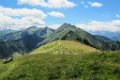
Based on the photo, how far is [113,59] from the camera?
45531 mm

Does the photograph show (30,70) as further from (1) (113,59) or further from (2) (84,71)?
(1) (113,59)

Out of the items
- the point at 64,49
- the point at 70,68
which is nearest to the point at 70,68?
the point at 70,68

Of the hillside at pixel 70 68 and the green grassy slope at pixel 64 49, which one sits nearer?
the hillside at pixel 70 68

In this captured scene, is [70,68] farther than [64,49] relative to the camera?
No

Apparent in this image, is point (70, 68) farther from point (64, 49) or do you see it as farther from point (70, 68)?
point (64, 49)

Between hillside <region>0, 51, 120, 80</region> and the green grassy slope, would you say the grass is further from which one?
the green grassy slope

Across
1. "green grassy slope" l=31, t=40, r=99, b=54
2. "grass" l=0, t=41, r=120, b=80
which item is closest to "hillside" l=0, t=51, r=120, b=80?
"grass" l=0, t=41, r=120, b=80

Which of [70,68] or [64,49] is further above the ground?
[64,49]

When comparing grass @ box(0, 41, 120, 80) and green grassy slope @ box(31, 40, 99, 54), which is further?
green grassy slope @ box(31, 40, 99, 54)

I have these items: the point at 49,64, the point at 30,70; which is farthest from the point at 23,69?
the point at 49,64

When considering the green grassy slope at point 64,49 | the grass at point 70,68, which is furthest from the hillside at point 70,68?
the green grassy slope at point 64,49

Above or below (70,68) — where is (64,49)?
above

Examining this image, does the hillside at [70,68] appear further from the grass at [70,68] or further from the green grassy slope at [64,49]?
the green grassy slope at [64,49]

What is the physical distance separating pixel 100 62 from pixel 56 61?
28.0ft
